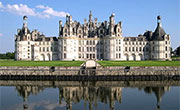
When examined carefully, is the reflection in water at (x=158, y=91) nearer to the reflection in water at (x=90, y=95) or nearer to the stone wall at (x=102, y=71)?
the reflection in water at (x=90, y=95)

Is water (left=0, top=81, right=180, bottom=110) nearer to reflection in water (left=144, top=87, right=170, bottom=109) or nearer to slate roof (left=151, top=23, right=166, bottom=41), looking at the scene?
reflection in water (left=144, top=87, right=170, bottom=109)

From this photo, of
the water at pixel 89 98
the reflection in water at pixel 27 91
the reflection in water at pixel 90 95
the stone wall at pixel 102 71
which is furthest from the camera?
the stone wall at pixel 102 71

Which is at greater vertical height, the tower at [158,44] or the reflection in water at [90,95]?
the tower at [158,44]

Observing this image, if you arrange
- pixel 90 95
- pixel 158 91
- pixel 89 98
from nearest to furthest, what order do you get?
pixel 89 98 < pixel 90 95 < pixel 158 91

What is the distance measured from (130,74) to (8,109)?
22.9m

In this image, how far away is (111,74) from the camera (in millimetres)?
38281

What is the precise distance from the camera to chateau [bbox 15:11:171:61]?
77938 millimetres

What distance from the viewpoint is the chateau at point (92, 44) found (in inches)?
3068

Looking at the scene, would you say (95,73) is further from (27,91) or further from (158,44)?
(158,44)

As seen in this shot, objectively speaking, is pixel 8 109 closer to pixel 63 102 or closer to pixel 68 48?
pixel 63 102

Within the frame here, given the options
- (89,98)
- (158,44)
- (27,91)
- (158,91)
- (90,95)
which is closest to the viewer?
(89,98)

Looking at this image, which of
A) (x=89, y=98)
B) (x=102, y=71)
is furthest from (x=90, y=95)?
(x=102, y=71)

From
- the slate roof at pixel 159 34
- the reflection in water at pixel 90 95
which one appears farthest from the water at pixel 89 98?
the slate roof at pixel 159 34

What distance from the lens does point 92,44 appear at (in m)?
81.2
